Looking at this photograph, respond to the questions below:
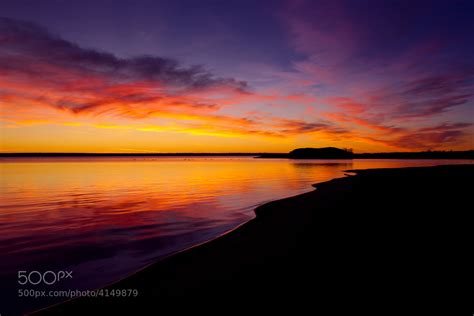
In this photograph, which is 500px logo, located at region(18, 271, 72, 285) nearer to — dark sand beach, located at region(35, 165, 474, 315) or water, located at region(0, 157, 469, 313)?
water, located at region(0, 157, 469, 313)

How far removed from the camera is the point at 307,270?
273 inches

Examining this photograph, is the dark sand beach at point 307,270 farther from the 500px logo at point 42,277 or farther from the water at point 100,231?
the 500px logo at point 42,277

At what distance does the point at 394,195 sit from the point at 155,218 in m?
16.1

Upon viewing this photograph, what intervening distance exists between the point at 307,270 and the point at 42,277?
7378mm

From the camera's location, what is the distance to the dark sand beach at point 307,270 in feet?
18.1

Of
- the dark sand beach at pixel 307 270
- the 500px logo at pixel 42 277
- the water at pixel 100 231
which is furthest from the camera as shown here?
the water at pixel 100 231


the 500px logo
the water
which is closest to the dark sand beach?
the water

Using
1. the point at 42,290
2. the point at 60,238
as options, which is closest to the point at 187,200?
the point at 60,238

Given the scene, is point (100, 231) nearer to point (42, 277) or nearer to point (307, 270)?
point (42, 277)

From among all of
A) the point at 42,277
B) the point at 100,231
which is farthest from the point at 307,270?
the point at 100,231

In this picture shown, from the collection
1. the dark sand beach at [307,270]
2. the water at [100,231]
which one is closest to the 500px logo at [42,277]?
the water at [100,231]

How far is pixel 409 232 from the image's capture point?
10031 mm

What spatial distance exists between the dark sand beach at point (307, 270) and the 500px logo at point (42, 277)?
2.32m

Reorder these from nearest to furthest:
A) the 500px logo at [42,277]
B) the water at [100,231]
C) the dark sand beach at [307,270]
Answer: the dark sand beach at [307,270]
the 500px logo at [42,277]
the water at [100,231]
